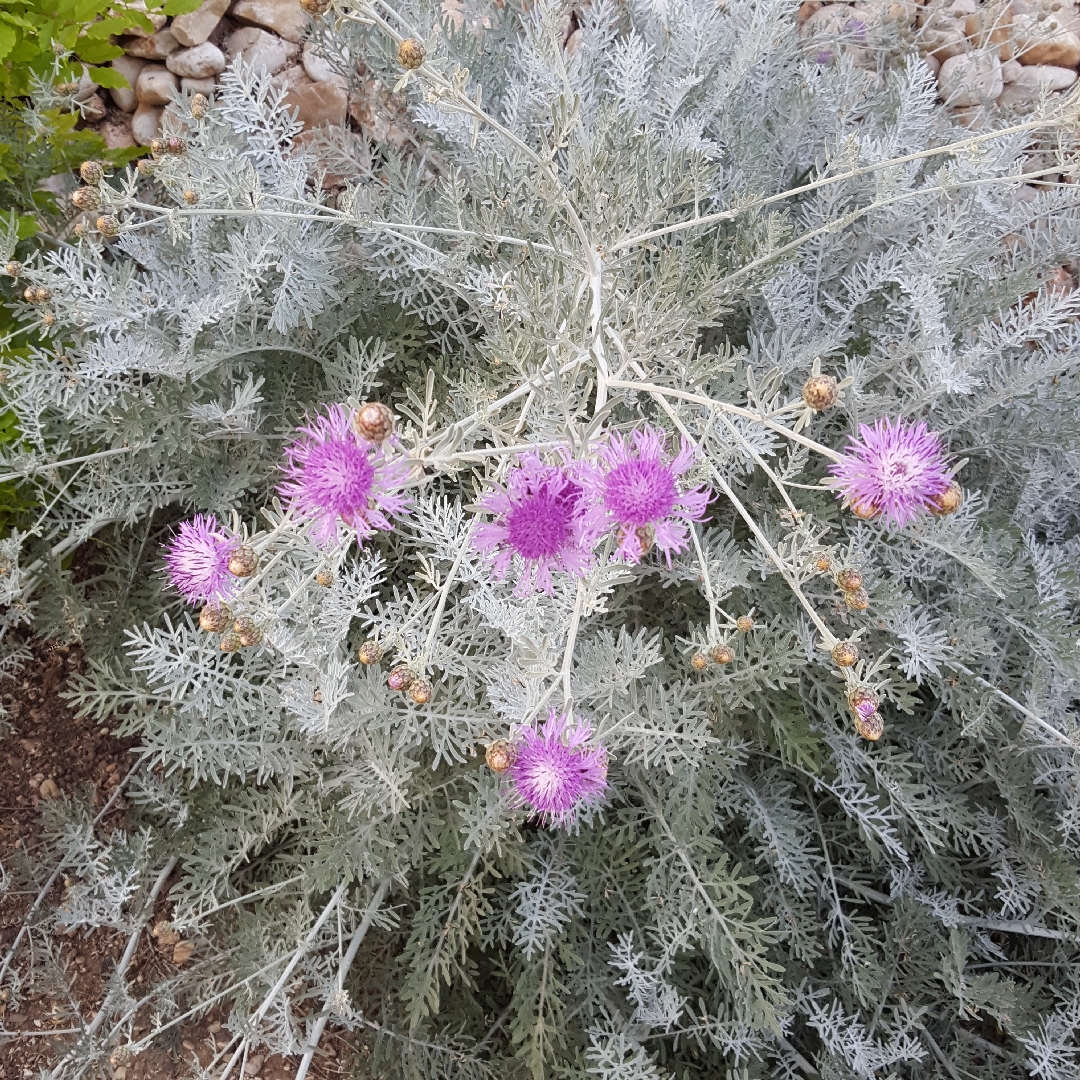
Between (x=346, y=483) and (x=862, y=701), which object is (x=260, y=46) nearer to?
(x=346, y=483)

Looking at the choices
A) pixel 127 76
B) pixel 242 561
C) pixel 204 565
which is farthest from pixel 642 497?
pixel 127 76

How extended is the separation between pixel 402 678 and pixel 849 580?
2.00 ft

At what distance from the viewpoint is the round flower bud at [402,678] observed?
1136mm

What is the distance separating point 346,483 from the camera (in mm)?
915

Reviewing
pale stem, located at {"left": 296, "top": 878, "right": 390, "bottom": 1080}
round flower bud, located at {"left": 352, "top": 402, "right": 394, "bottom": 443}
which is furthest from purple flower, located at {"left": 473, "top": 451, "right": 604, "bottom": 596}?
pale stem, located at {"left": 296, "top": 878, "right": 390, "bottom": 1080}

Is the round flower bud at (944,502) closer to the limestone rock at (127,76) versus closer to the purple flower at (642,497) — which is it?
the purple flower at (642,497)

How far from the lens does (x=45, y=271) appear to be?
152 centimetres

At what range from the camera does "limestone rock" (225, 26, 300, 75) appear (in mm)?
2123

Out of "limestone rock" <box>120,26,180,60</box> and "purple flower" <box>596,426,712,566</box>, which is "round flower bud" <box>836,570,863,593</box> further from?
"limestone rock" <box>120,26,180,60</box>

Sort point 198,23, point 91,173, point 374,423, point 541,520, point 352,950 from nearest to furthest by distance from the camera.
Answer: point 374,423 → point 541,520 → point 91,173 → point 352,950 → point 198,23

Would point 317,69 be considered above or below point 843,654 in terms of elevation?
above

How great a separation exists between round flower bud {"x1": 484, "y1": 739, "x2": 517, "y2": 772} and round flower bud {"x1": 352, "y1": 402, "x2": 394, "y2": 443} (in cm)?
44

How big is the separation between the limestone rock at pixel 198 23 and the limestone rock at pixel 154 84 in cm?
9

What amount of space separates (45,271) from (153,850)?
120 centimetres
